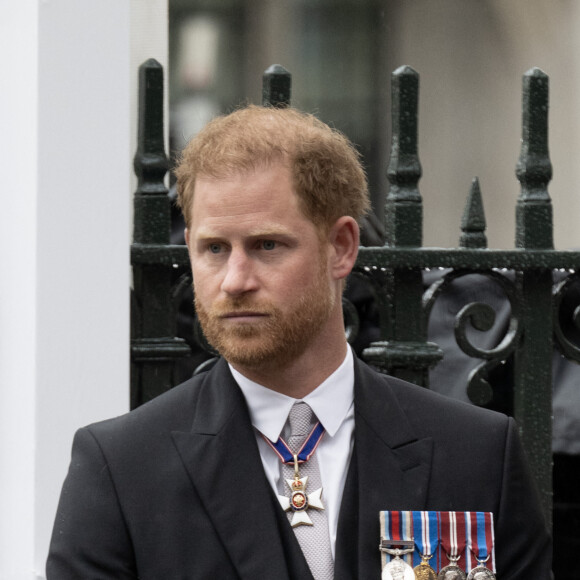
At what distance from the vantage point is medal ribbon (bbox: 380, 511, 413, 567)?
2676 mm

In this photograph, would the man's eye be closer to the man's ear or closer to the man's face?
the man's face

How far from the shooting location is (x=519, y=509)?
281cm

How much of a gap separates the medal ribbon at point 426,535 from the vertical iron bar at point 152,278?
1231mm

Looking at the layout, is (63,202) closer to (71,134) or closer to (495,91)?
(71,134)

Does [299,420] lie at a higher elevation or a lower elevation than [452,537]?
higher

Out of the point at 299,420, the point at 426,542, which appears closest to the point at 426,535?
the point at 426,542

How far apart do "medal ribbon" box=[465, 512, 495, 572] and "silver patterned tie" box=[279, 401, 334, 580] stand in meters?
0.31

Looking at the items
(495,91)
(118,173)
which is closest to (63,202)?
(118,173)

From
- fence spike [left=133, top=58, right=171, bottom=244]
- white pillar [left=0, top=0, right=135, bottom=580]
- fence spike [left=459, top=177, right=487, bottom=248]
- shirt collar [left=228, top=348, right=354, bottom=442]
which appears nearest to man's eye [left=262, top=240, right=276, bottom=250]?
shirt collar [left=228, top=348, right=354, bottom=442]

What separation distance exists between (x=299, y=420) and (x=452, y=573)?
0.47 metres

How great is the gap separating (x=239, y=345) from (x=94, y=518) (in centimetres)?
49

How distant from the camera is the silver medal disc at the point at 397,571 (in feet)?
8.77

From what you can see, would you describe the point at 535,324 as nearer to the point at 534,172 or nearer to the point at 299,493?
the point at 534,172

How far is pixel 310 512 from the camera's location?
8.72 feet
